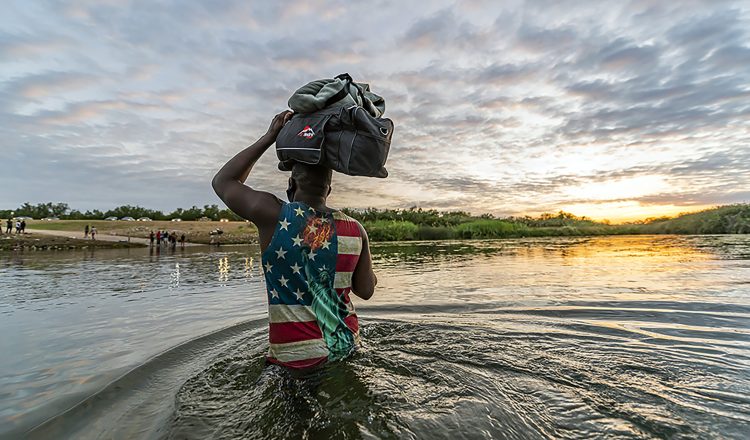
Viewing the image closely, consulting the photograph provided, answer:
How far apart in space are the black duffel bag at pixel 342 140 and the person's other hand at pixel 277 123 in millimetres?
183

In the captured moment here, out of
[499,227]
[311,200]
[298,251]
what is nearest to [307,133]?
[311,200]

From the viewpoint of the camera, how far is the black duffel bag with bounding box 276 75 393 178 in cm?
216

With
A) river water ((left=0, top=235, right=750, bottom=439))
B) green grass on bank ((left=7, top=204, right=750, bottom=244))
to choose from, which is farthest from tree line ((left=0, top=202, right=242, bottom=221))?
river water ((left=0, top=235, right=750, bottom=439))

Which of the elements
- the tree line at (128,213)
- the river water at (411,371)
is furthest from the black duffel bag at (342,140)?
the tree line at (128,213)

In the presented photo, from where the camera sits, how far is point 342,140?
7.09 ft

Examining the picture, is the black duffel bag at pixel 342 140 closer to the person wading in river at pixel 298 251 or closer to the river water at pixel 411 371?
the person wading in river at pixel 298 251

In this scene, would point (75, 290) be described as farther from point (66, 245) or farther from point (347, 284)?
point (66, 245)

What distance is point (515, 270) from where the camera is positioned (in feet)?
32.3

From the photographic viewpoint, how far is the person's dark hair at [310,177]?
7.75 ft

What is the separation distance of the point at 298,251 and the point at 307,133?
691 millimetres

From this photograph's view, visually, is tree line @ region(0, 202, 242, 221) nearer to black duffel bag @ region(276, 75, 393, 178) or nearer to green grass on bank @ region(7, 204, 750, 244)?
green grass on bank @ region(7, 204, 750, 244)

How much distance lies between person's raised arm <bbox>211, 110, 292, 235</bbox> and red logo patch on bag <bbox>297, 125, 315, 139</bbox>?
0.32 m

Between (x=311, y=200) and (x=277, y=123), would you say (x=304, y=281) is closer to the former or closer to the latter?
(x=311, y=200)

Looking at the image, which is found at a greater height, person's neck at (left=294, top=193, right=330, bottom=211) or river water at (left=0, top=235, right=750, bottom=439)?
person's neck at (left=294, top=193, right=330, bottom=211)
